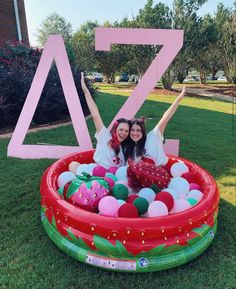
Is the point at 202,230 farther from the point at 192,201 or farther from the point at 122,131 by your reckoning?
the point at 122,131

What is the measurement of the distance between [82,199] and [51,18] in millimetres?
50634

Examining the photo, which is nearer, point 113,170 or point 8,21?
point 113,170

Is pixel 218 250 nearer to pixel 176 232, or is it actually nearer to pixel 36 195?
pixel 176 232

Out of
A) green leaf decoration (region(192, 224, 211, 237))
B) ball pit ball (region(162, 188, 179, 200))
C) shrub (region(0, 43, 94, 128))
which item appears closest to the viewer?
green leaf decoration (region(192, 224, 211, 237))

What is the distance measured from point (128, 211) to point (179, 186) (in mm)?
873

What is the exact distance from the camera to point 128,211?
2738 mm

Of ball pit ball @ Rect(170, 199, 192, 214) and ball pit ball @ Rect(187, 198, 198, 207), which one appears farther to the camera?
ball pit ball @ Rect(187, 198, 198, 207)

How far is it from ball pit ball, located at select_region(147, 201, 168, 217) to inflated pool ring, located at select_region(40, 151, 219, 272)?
0.60 feet

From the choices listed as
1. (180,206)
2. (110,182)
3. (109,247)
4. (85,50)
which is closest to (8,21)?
(110,182)

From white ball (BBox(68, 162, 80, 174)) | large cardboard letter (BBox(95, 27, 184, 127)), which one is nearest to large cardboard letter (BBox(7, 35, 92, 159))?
large cardboard letter (BBox(95, 27, 184, 127))

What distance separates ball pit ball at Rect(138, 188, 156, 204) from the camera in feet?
10.2

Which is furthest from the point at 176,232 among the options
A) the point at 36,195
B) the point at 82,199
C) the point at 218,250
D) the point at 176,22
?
the point at 176,22

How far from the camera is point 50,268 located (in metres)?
2.70

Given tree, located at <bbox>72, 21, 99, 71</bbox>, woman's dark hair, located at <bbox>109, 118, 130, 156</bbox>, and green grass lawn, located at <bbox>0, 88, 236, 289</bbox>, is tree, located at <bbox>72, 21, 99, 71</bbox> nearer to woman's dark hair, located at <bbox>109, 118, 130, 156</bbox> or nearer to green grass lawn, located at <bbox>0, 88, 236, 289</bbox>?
green grass lawn, located at <bbox>0, 88, 236, 289</bbox>
